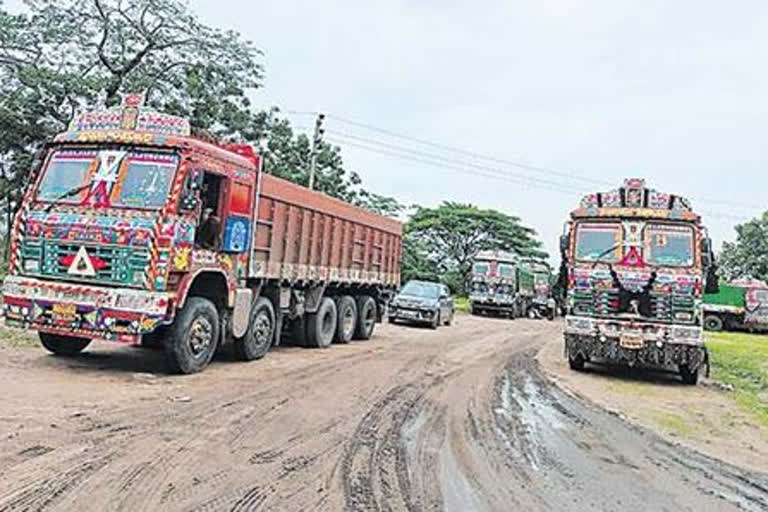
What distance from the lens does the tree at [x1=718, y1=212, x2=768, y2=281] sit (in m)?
44.4

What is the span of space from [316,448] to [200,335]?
4.30 meters

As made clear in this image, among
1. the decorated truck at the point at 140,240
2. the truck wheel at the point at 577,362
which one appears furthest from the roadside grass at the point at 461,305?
the decorated truck at the point at 140,240

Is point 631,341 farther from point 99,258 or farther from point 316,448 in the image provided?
point 99,258

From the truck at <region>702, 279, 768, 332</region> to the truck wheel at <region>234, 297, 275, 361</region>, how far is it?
27.0m

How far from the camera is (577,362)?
43.2ft

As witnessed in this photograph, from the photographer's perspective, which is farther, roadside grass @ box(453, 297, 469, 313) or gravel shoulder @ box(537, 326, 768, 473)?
roadside grass @ box(453, 297, 469, 313)

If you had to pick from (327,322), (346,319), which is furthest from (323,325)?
(346,319)

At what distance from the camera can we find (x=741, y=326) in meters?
34.5

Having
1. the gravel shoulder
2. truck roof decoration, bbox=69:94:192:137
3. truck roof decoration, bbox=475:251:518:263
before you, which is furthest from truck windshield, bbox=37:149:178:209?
truck roof decoration, bbox=475:251:518:263

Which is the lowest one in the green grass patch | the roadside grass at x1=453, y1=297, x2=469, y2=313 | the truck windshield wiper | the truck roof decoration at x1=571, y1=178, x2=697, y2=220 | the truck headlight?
the green grass patch

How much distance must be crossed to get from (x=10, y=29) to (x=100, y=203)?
1740cm

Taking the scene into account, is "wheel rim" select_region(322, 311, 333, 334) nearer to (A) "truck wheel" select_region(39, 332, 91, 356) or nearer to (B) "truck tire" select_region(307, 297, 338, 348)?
(B) "truck tire" select_region(307, 297, 338, 348)

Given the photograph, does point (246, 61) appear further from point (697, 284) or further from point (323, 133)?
point (697, 284)

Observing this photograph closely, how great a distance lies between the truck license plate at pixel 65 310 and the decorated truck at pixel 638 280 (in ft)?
25.4
